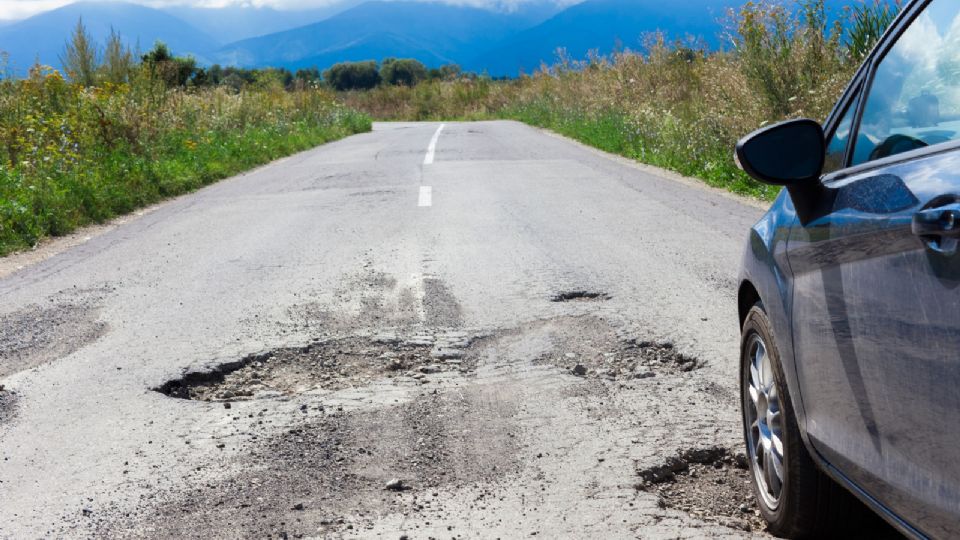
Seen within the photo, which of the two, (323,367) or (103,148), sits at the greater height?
(103,148)

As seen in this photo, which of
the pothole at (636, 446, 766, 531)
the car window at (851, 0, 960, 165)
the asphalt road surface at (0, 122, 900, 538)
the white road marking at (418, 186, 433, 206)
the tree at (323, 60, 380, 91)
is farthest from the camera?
the tree at (323, 60, 380, 91)

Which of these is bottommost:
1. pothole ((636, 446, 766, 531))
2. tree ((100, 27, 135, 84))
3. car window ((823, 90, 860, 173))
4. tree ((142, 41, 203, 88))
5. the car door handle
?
pothole ((636, 446, 766, 531))

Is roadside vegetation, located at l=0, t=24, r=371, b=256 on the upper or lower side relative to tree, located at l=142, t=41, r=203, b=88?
lower

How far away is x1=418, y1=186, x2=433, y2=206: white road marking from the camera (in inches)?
467

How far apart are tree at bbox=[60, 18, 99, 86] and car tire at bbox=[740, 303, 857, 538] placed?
22.6 metres

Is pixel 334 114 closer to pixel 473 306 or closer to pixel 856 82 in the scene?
pixel 473 306

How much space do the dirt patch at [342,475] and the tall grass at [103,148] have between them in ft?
23.2

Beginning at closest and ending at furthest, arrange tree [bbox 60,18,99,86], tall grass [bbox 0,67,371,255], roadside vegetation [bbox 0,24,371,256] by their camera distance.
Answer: tall grass [bbox 0,67,371,255] → roadside vegetation [bbox 0,24,371,256] → tree [bbox 60,18,99,86]

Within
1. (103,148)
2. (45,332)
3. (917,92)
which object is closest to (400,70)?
(103,148)

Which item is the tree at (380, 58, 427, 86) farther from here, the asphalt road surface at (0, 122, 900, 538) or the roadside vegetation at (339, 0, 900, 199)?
the asphalt road surface at (0, 122, 900, 538)

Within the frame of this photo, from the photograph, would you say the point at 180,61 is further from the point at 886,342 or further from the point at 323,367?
the point at 886,342

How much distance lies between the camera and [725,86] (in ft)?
A: 51.7

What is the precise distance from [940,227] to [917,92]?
0.91 metres

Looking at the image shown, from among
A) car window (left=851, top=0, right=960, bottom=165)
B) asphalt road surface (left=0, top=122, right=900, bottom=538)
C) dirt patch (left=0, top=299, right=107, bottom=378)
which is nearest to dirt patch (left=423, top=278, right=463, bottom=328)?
asphalt road surface (left=0, top=122, right=900, bottom=538)
